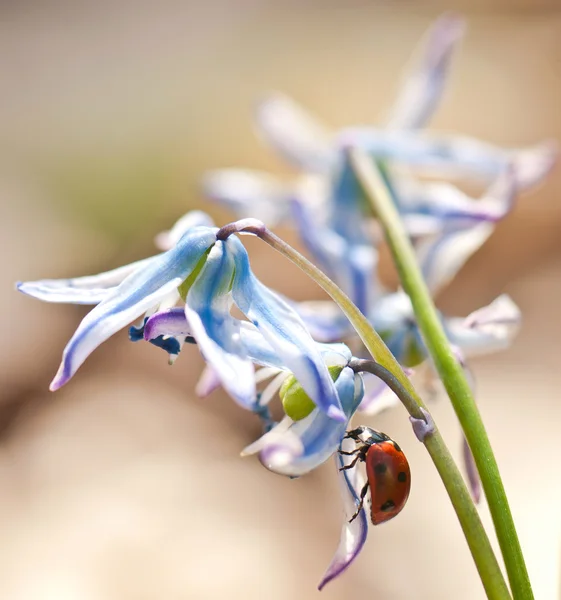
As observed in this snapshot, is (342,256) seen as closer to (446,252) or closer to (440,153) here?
(446,252)

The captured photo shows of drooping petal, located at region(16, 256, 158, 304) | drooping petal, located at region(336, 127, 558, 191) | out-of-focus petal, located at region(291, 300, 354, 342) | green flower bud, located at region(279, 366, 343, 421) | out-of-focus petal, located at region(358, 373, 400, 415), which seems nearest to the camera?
green flower bud, located at region(279, 366, 343, 421)

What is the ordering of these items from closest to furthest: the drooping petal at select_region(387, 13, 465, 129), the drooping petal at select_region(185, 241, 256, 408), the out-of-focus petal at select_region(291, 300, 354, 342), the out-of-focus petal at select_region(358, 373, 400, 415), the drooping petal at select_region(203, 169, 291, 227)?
the drooping petal at select_region(185, 241, 256, 408) < the out-of-focus petal at select_region(358, 373, 400, 415) < the out-of-focus petal at select_region(291, 300, 354, 342) < the drooping petal at select_region(387, 13, 465, 129) < the drooping petal at select_region(203, 169, 291, 227)

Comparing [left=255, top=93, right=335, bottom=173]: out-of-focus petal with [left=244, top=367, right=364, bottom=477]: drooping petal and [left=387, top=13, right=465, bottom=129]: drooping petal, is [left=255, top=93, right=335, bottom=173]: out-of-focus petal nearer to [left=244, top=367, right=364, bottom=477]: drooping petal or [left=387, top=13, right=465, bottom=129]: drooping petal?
[left=387, top=13, right=465, bottom=129]: drooping petal

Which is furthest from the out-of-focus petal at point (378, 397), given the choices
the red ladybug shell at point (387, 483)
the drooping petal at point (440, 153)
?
the drooping petal at point (440, 153)

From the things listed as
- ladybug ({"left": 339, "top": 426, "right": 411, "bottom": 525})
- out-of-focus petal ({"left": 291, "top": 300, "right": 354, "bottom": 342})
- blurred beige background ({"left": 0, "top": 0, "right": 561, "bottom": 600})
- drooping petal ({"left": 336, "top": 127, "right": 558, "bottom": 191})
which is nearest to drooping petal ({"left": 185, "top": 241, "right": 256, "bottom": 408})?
ladybug ({"left": 339, "top": 426, "right": 411, "bottom": 525})

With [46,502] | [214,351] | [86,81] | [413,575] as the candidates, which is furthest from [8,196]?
[214,351]

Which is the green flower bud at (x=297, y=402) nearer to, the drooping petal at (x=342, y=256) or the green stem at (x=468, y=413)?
the green stem at (x=468, y=413)

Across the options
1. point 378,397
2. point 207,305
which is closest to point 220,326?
point 207,305
